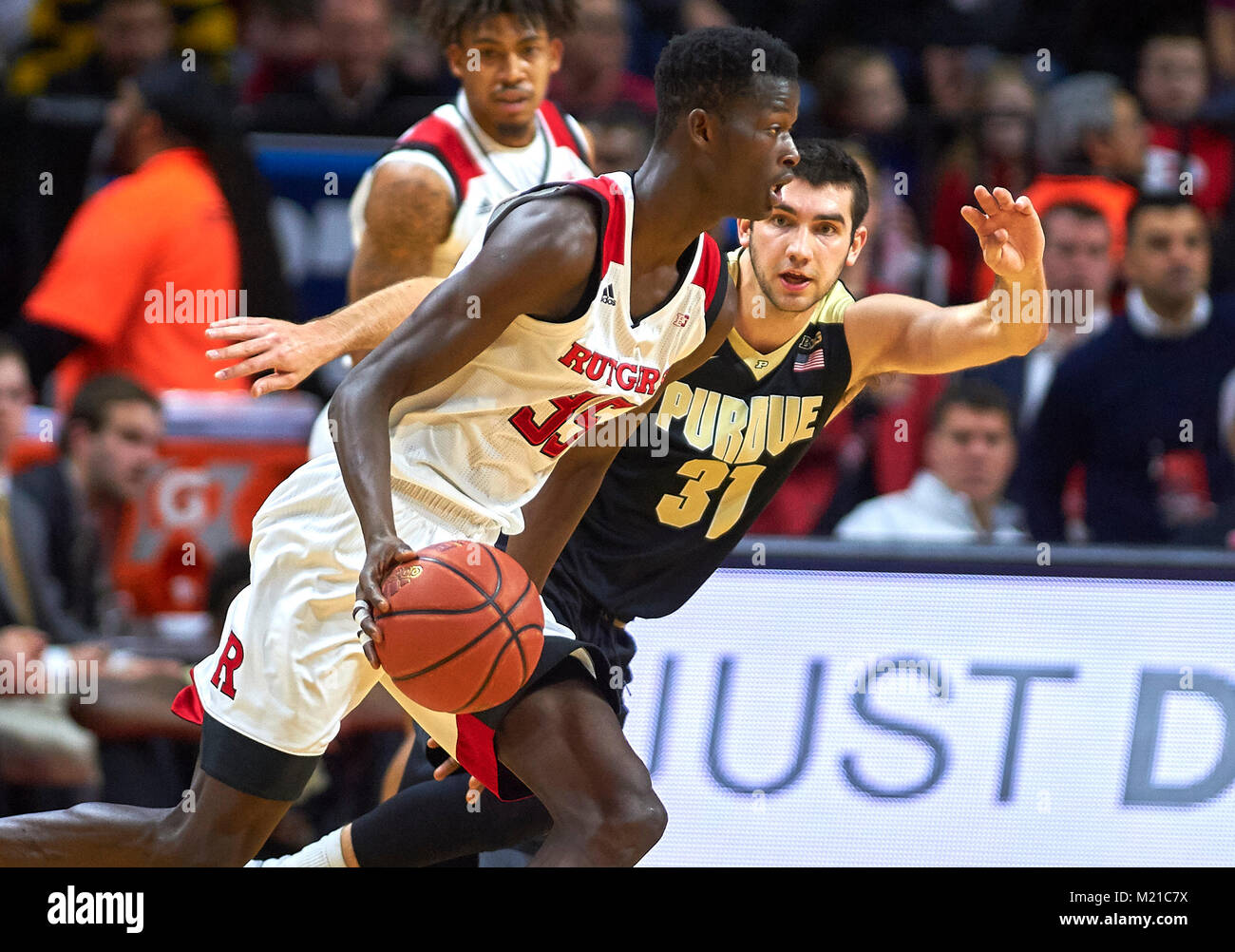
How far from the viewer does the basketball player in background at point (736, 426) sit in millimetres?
4242

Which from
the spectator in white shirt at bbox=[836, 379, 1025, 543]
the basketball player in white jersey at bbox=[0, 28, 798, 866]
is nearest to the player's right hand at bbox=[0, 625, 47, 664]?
the basketball player in white jersey at bbox=[0, 28, 798, 866]

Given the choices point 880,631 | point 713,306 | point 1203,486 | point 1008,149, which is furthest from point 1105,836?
point 1008,149

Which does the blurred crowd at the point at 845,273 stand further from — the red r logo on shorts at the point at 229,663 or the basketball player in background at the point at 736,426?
the red r logo on shorts at the point at 229,663

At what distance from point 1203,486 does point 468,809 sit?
323cm

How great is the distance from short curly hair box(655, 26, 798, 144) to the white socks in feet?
6.50

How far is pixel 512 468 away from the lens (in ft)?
12.2

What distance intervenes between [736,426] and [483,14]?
142 cm

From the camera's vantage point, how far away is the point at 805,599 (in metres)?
5.18

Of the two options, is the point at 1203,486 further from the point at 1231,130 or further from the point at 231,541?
the point at 231,541

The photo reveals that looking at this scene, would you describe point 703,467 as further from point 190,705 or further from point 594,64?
point 594,64

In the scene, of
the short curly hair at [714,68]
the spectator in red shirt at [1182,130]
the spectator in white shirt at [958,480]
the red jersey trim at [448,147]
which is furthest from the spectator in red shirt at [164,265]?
the spectator in red shirt at [1182,130]

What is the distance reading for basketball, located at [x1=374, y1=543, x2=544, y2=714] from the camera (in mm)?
3201

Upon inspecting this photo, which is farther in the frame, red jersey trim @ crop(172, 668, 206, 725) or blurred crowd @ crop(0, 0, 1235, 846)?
blurred crowd @ crop(0, 0, 1235, 846)

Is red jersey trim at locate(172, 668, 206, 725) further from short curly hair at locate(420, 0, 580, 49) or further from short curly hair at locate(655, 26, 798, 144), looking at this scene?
short curly hair at locate(420, 0, 580, 49)
